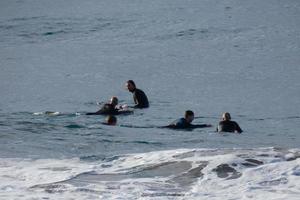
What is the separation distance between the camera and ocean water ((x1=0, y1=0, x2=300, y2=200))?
536 inches

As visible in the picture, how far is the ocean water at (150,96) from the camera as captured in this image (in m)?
13.6

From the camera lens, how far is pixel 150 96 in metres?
26.6

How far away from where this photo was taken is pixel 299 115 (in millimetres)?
23016

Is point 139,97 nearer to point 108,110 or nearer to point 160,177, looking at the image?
point 108,110

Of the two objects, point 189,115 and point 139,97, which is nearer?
point 189,115

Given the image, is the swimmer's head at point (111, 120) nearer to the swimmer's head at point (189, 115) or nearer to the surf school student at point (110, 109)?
the surf school student at point (110, 109)

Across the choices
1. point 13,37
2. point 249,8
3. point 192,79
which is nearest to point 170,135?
point 192,79

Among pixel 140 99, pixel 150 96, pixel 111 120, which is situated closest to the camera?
pixel 111 120

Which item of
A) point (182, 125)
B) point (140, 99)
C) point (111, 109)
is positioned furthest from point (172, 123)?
point (140, 99)

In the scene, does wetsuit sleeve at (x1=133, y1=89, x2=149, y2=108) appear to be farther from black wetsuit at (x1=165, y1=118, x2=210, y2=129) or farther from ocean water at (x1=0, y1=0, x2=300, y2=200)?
black wetsuit at (x1=165, y1=118, x2=210, y2=129)

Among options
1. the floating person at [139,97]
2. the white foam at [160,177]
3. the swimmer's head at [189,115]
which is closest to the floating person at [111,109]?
the floating person at [139,97]

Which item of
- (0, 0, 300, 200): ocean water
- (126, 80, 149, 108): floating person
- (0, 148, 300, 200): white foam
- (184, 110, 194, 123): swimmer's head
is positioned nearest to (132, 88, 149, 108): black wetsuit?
(126, 80, 149, 108): floating person

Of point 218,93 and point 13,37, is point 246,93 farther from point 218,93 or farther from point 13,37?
point 13,37

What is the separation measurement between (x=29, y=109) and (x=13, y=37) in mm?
18729
